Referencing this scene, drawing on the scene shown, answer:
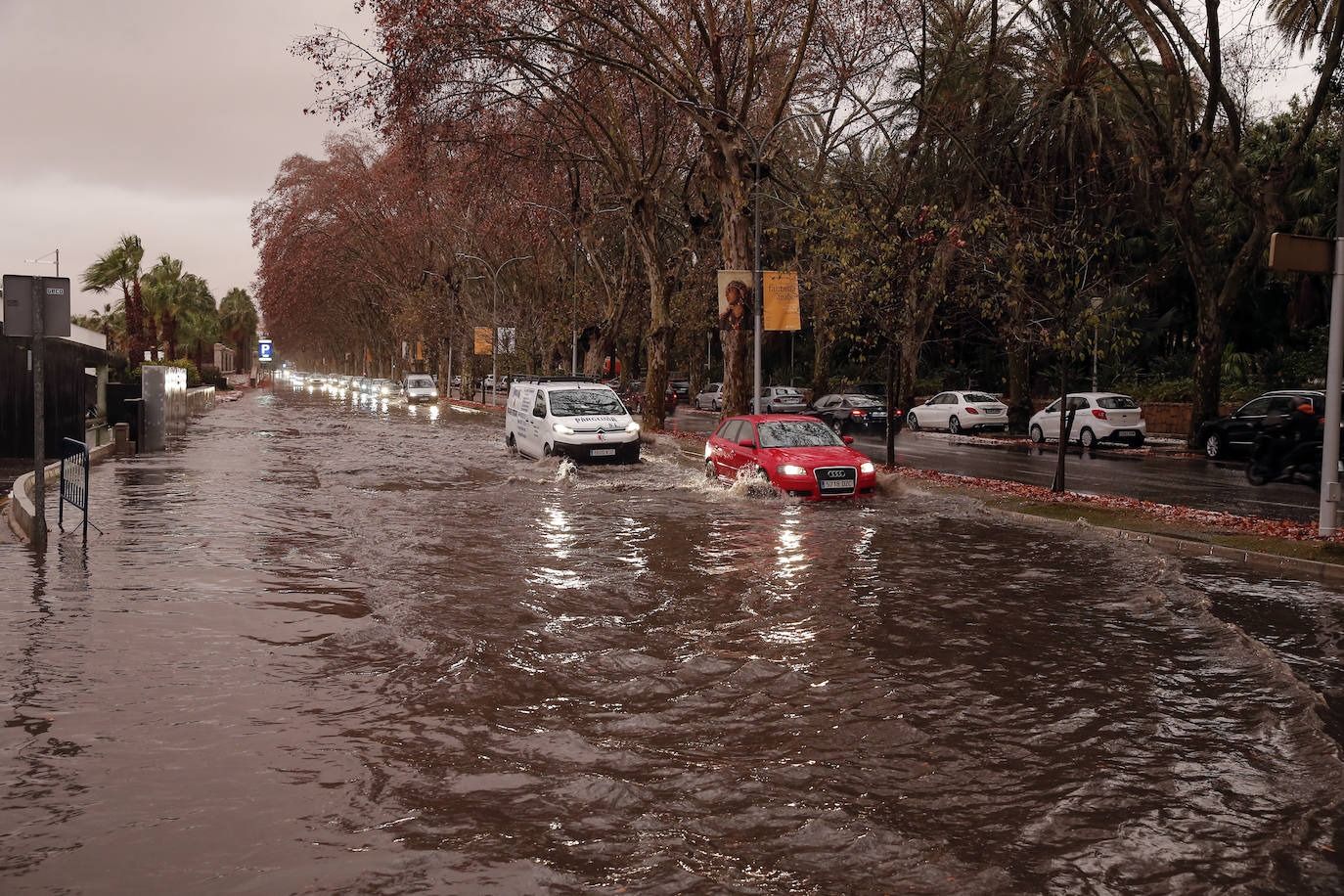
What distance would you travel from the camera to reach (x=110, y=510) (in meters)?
16.6

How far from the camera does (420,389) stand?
65688 mm

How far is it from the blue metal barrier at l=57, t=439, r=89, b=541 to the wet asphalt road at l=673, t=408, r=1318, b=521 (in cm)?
1566

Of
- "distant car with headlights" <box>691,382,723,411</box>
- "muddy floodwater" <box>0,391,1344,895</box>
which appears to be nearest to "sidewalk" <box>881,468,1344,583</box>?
"muddy floodwater" <box>0,391,1344,895</box>

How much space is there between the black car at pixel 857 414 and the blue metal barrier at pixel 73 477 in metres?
30.0

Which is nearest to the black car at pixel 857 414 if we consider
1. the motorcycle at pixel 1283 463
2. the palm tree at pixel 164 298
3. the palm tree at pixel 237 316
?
the motorcycle at pixel 1283 463

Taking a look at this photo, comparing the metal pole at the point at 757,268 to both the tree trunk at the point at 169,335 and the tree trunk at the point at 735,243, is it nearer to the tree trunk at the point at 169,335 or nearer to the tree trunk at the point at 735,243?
the tree trunk at the point at 735,243

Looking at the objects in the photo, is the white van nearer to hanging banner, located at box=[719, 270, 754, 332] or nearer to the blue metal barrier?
hanging banner, located at box=[719, 270, 754, 332]

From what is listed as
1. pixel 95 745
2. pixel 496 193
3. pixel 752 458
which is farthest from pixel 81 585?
pixel 496 193

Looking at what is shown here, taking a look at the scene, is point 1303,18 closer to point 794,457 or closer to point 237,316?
point 794,457

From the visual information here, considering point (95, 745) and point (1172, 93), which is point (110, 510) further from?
point (1172, 93)

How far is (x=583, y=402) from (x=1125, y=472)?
11.6 metres

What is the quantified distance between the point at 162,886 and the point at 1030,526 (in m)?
13.5

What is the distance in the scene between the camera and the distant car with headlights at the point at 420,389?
65.5 meters

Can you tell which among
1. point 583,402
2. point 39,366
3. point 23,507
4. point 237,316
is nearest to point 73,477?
point 23,507
